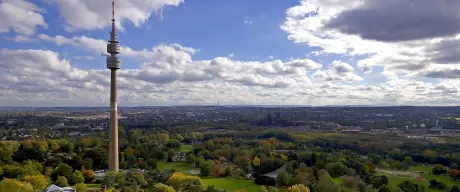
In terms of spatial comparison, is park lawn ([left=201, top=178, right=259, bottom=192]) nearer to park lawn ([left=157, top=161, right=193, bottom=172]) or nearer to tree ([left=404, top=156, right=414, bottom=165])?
park lawn ([left=157, top=161, right=193, bottom=172])

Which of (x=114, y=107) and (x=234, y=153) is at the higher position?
(x=114, y=107)

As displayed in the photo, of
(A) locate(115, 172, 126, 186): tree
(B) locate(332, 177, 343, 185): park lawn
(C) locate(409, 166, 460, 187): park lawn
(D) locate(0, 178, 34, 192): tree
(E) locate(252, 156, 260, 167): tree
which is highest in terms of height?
(D) locate(0, 178, 34, 192): tree

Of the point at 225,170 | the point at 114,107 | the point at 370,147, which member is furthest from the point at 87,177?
the point at 370,147

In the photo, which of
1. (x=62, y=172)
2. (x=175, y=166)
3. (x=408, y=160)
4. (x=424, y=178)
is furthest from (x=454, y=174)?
(x=62, y=172)

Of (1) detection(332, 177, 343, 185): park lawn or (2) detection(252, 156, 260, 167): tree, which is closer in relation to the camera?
(1) detection(332, 177, 343, 185): park lawn

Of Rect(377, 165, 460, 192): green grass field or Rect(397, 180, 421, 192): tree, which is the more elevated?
Rect(397, 180, 421, 192): tree

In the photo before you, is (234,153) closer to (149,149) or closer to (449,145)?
(149,149)

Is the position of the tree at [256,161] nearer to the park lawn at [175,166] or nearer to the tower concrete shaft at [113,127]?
the park lawn at [175,166]

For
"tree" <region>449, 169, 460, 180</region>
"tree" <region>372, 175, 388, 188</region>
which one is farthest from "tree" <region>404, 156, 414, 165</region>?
"tree" <region>372, 175, 388, 188</region>
